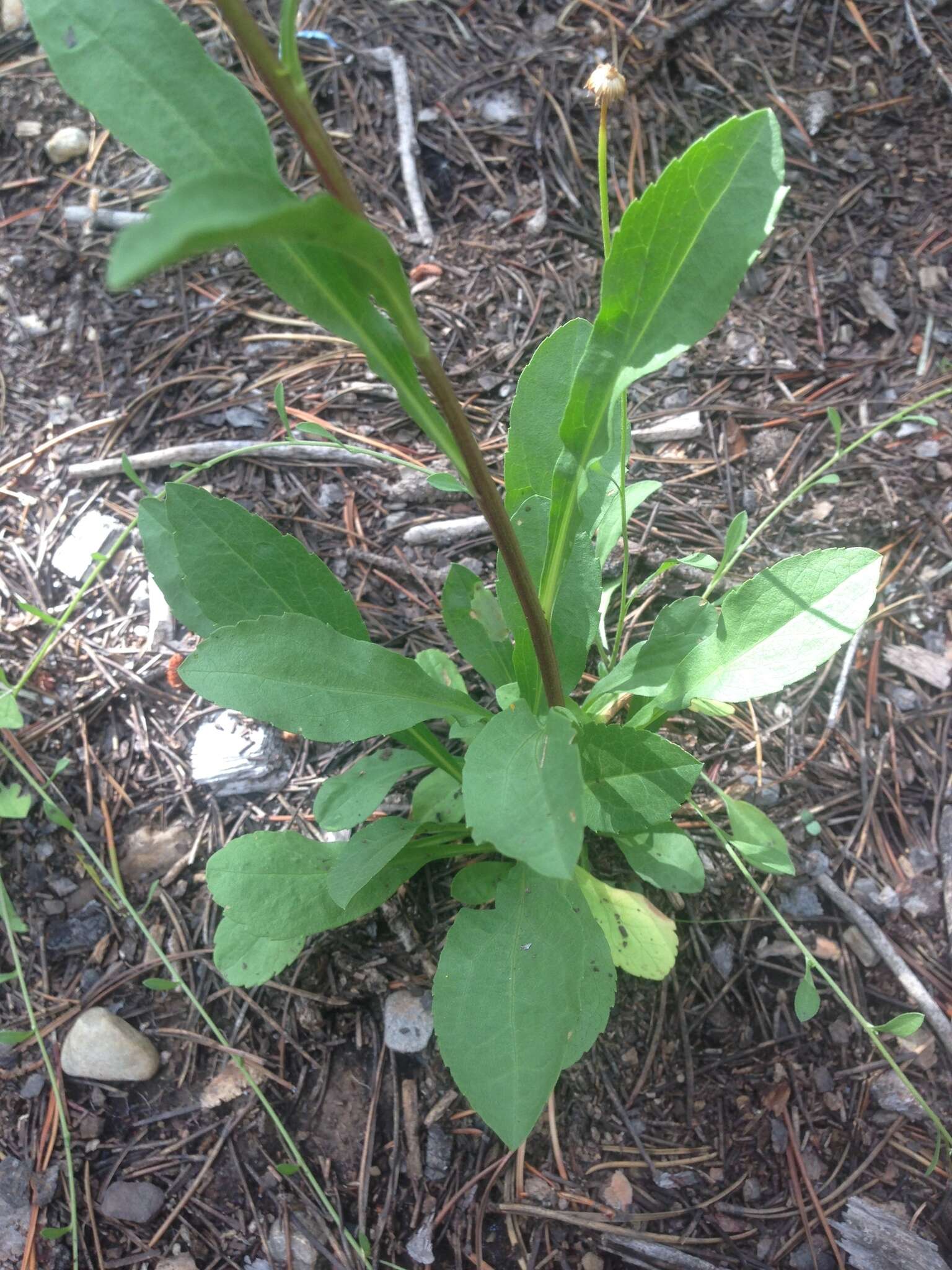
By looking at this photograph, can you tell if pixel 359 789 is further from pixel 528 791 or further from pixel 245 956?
pixel 528 791

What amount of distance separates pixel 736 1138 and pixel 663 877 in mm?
553

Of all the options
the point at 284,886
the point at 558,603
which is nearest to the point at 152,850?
the point at 284,886

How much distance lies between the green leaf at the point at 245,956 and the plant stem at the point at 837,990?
826 mm

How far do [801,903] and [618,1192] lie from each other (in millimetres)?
681

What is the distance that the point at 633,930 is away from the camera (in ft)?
5.42

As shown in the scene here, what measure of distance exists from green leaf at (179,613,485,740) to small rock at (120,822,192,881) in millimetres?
731

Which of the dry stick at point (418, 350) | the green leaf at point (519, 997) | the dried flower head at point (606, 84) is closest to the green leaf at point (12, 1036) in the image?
the green leaf at point (519, 997)

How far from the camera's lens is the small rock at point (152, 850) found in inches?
75.8

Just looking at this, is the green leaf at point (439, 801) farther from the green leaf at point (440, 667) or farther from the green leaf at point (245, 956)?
the green leaf at point (245, 956)

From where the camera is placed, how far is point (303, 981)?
179cm

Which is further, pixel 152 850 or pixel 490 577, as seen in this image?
pixel 490 577

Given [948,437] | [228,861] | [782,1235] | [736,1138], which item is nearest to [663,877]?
[736,1138]

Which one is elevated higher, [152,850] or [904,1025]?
[152,850]

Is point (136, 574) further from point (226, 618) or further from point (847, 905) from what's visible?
point (847, 905)
